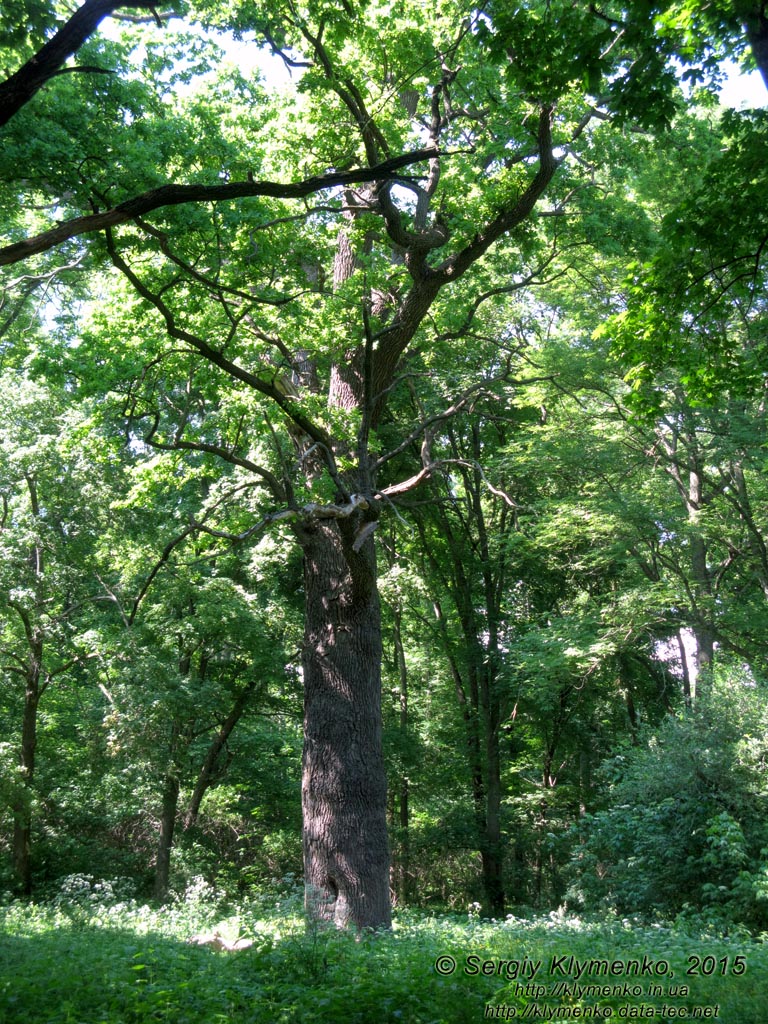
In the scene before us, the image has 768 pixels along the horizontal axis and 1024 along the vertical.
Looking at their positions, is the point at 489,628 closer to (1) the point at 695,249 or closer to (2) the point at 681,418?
(2) the point at 681,418

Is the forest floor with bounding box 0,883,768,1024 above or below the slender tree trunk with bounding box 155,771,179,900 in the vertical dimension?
below

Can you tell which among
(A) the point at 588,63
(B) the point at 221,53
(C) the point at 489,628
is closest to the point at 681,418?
(C) the point at 489,628

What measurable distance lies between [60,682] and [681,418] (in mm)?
14618

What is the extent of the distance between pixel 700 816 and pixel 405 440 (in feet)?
23.9

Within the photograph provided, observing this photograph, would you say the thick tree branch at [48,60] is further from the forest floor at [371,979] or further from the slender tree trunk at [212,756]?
the slender tree trunk at [212,756]

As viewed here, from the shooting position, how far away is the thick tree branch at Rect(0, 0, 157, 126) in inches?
177

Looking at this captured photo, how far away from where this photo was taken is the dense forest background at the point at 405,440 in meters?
7.25

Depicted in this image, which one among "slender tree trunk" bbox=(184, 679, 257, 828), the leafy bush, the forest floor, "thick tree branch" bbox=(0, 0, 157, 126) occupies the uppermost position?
"thick tree branch" bbox=(0, 0, 157, 126)

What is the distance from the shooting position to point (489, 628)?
20891mm

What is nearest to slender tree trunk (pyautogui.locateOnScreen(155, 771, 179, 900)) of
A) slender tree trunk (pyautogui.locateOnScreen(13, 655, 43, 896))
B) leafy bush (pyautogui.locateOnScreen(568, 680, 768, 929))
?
slender tree trunk (pyautogui.locateOnScreen(13, 655, 43, 896))

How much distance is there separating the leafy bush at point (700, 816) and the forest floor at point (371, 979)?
4180 millimetres

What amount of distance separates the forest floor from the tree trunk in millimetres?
832

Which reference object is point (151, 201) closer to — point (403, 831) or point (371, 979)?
point (371, 979)

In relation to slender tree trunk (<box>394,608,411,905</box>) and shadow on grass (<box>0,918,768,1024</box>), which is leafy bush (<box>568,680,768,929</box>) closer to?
shadow on grass (<box>0,918,768,1024</box>)
